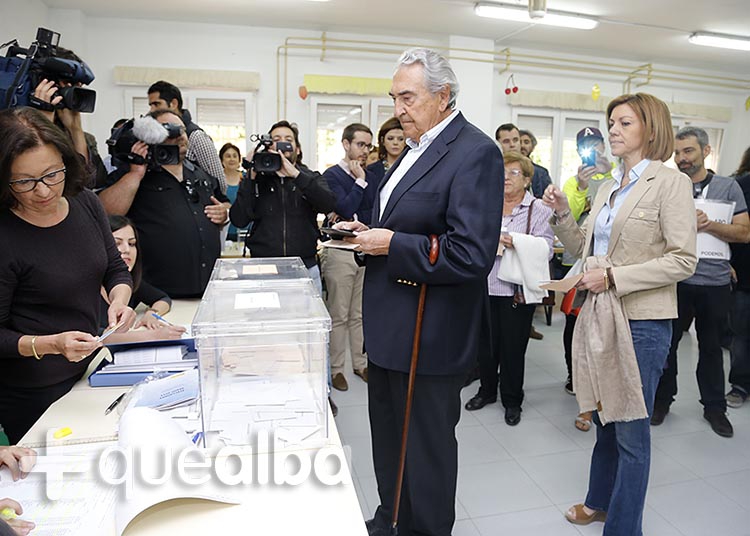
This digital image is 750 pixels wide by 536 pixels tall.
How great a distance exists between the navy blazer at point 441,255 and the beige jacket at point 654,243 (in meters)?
0.52

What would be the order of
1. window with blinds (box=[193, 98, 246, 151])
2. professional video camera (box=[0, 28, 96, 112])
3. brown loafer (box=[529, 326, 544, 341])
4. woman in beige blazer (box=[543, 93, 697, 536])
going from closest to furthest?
woman in beige blazer (box=[543, 93, 697, 536]) → professional video camera (box=[0, 28, 96, 112]) → brown loafer (box=[529, 326, 544, 341]) → window with blinds (box=[193, 98, 246, 151])

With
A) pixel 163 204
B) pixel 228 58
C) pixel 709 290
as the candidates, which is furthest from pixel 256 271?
pixel 228 58

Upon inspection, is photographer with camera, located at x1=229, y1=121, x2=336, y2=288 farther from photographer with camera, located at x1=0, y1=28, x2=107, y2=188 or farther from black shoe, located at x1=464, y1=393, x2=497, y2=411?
black shoe, located at x1=464, y1=393, x2=497, y2=411

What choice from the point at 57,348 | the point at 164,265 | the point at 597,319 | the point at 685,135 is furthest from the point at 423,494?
the point at 685,135

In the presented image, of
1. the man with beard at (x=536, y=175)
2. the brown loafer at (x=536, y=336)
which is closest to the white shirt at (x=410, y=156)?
the man with beard at (x=536, y=175)

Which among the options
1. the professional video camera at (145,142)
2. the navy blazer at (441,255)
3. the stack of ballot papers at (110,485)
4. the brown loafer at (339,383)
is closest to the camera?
the stack of ballot papers at (110,485)

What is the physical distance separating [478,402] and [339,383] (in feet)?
2.81

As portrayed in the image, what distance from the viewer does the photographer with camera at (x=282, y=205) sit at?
2.68 meters

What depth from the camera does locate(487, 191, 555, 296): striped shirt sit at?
285 centimetres

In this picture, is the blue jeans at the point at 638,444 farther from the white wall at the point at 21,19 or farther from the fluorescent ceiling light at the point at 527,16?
the white wall at the point at 21,19

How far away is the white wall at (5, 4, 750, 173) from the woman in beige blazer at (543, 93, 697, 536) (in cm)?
481

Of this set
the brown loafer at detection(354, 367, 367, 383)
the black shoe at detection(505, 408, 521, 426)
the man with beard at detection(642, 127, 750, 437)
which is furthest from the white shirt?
the brown loafer at detection(354, 367, 367, 383)

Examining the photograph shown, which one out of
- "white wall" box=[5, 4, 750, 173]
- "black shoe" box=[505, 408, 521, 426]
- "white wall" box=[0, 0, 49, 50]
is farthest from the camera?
"white wall" box=[5, 4, 750, 173]

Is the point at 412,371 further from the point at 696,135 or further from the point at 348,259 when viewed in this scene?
the point at 696,135
